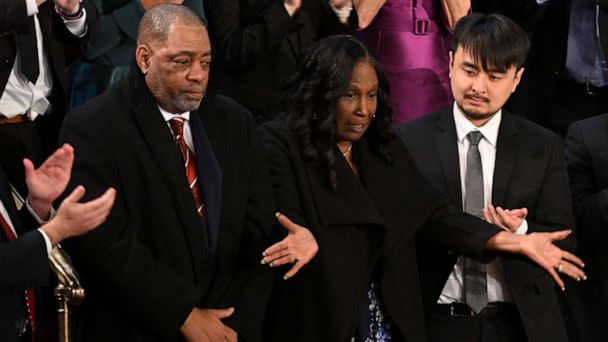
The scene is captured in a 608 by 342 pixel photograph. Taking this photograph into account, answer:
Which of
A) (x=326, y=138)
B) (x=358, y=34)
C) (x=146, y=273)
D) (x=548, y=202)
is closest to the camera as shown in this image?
(x=146, y=273)

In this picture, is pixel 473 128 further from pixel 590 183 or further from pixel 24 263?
pixel 24 263

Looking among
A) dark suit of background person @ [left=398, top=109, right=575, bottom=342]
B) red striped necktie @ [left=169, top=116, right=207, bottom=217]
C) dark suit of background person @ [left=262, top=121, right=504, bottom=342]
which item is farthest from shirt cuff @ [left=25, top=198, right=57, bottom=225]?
dark suit of background person @ [left=398, top=109, right=575, bottom=342]

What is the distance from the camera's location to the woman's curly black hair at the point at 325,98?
4.43m

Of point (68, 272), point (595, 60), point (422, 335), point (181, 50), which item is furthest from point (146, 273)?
point (595, 60)

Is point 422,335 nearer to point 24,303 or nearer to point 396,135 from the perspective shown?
point 396,135

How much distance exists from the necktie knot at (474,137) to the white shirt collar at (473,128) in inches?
0.4

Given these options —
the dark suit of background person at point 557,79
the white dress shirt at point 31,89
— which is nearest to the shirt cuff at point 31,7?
the white dress shirt at point 31,89

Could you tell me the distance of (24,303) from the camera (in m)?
4.03

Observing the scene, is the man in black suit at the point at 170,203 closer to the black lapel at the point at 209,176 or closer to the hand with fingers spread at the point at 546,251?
the black lapel at the point at 209,176

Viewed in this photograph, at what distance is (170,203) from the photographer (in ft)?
13.0

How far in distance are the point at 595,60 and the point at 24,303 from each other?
317 centimetres

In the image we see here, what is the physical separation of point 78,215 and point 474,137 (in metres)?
1.78

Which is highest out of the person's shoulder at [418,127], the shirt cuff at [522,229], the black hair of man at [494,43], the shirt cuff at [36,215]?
the shirt cuff at [36,215]

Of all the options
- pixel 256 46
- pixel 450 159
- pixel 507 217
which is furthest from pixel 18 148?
pixel 507 217
